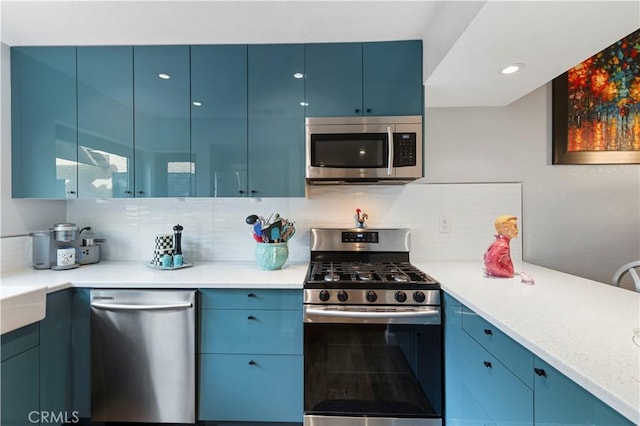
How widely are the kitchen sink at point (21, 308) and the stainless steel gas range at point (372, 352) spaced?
126 centimetres

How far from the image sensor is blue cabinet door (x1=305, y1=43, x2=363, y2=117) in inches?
70.9

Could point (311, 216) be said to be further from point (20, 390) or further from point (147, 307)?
point (20, 390)

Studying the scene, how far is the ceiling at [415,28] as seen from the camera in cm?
112

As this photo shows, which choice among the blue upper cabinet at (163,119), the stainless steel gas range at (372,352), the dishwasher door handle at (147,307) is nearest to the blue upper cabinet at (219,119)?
the blue upper cabinet at (163,119)

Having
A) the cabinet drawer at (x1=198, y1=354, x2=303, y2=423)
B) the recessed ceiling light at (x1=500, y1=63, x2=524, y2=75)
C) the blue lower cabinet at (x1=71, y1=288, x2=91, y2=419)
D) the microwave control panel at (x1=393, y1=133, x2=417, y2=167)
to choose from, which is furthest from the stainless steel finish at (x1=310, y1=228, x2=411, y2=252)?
the blue lower cabinet at (x1=71, y1=288, x2=91, y2=419)

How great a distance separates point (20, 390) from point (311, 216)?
1.77 m

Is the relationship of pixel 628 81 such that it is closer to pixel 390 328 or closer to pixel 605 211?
pixel 605 211

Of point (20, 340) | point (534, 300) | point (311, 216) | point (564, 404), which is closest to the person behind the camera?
point (564, 404)

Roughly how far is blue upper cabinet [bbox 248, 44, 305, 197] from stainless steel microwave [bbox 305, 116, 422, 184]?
0.33 ft

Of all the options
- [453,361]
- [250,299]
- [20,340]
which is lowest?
[453,361]

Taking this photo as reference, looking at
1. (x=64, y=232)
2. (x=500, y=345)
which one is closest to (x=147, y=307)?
(x=64, y=232)

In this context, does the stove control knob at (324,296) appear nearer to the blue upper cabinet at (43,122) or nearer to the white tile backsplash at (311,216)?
the white tile backsplash at (311,216)

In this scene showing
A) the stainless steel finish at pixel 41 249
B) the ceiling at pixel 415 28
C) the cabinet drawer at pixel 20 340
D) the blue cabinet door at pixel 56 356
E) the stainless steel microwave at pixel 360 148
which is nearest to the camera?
the ceiling at pixel 415 28

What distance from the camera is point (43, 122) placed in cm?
187
